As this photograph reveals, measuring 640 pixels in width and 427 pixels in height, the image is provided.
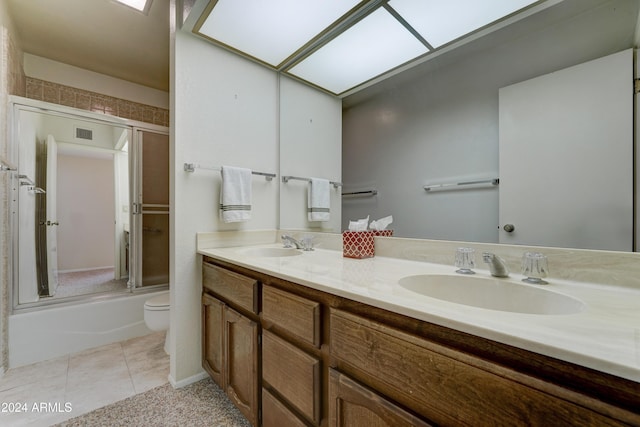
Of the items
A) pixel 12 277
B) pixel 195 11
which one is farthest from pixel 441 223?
pixel 12 277

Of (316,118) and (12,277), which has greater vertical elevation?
(316,118)

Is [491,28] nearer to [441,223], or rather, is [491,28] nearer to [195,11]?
[441,223]

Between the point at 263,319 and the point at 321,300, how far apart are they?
352 mm

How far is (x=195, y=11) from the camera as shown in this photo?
52.6 inches

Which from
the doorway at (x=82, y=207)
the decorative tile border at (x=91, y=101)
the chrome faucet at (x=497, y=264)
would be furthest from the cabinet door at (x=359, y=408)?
the decorative tile border at (x=91, y=101)

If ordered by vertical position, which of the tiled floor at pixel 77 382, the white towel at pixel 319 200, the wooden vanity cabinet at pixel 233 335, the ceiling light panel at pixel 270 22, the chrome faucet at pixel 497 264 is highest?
the ceiling light panel at pixel 270 22

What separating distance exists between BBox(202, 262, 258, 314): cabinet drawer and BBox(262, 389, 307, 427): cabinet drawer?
1.04 feet

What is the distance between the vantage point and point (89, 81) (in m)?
2.52

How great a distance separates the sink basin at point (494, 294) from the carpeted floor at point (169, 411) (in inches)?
42.3

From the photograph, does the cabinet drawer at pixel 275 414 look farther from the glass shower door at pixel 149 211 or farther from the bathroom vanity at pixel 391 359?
the glass shower door at pixel 149 211

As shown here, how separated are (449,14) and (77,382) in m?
2.71

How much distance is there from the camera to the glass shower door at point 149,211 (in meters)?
2.36

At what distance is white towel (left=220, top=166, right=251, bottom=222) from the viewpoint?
5.19ft

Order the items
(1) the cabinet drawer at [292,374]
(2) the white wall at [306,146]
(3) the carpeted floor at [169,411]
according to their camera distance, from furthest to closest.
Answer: (2) the white wall at [306,146]
(3) the carpeted floor at [169,411]
(1) the cabinet drawer at [292,374]
